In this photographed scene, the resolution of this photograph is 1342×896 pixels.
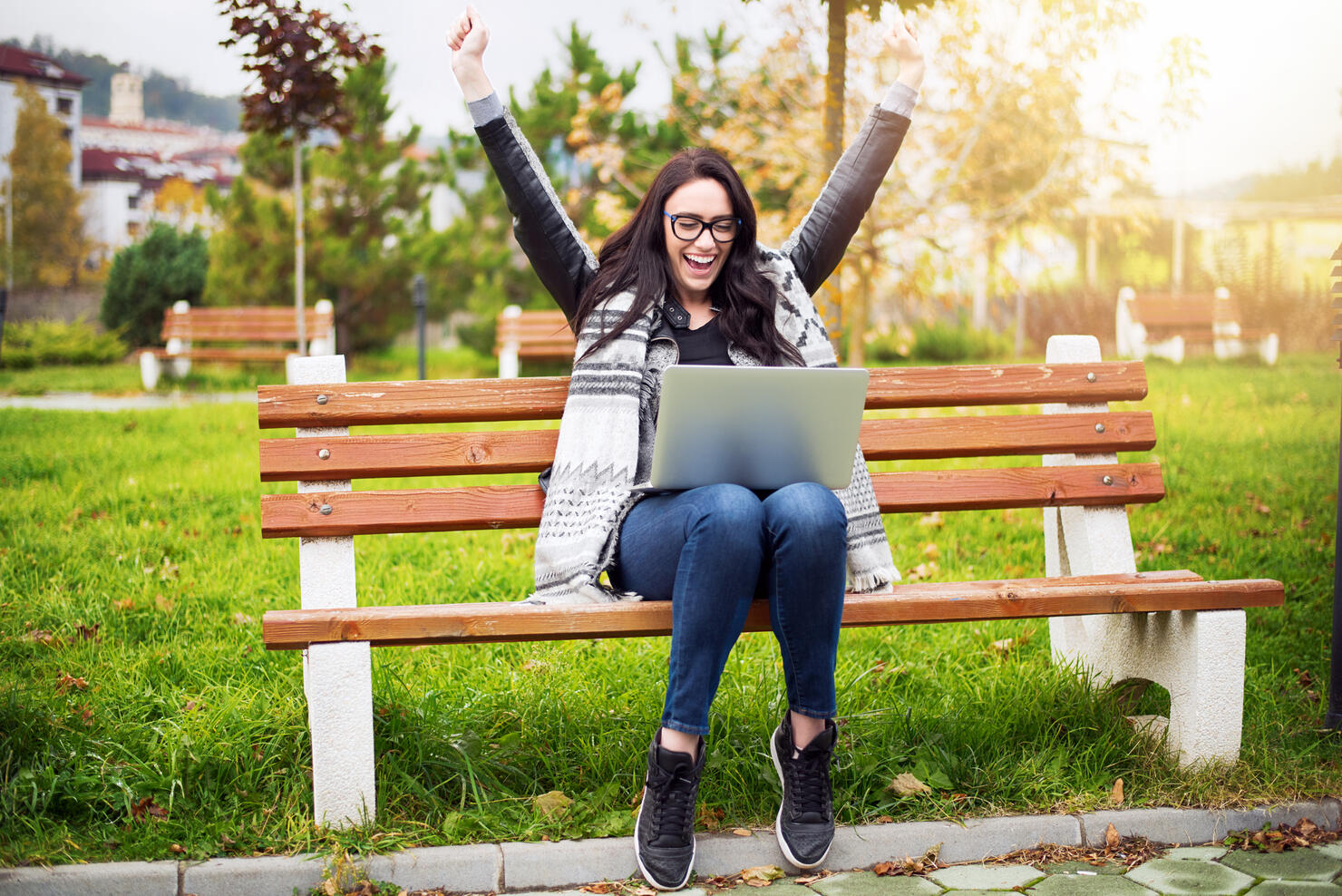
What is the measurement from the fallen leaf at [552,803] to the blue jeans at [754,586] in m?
0.35

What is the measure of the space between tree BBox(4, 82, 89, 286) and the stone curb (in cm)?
909

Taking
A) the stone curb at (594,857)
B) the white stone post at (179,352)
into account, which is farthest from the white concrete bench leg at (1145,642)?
the white stone post at (179,352)

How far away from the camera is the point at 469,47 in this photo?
98.6 inches

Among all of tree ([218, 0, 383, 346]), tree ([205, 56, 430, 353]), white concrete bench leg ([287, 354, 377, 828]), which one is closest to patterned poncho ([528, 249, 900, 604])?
white concrete bench leg ([287, 354, 377, 828])

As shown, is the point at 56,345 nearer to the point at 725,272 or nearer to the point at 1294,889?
the point at 725,272

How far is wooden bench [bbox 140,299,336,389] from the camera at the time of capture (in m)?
12.4

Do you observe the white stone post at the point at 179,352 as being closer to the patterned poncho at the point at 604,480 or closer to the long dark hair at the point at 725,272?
the long dark hair at the point at 725,272

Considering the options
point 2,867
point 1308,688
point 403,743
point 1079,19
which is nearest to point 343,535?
point 403,743

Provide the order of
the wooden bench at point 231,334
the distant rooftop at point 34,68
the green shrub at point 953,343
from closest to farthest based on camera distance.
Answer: the distant rooftop at point 34,68, the wooden bench at point 231,334, the green shrub at point 953,343

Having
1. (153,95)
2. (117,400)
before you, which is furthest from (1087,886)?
(153,95)

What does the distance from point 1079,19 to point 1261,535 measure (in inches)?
121

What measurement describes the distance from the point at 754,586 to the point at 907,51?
1.38 metres

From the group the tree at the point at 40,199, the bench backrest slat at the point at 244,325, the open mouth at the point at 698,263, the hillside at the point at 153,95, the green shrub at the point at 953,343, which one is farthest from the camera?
the green shrub at the point at 953,343

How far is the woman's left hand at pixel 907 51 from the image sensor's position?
2801mm
